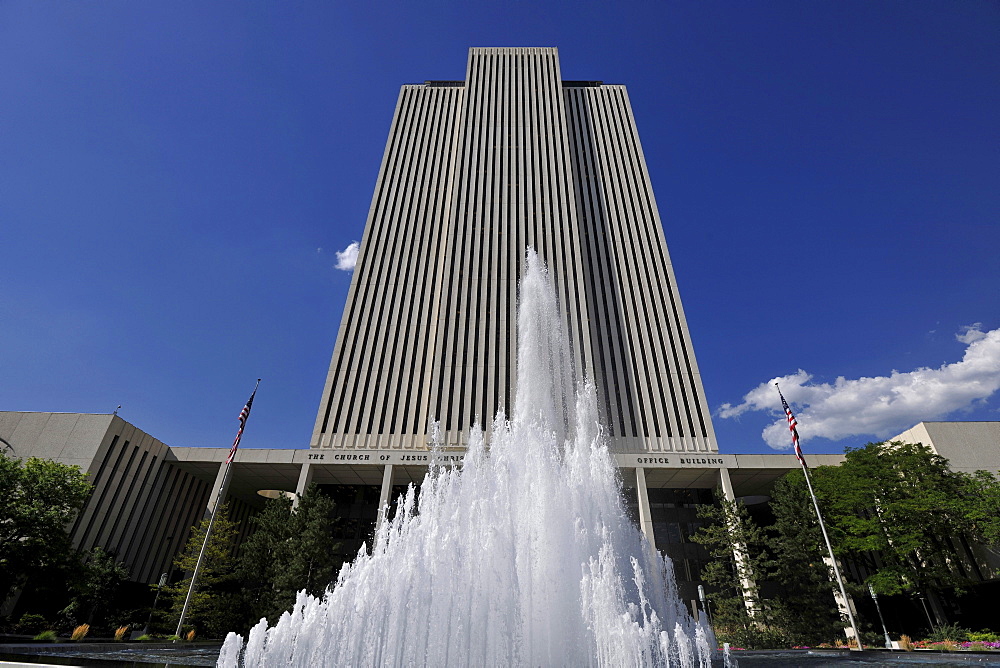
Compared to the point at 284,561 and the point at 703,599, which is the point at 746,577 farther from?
the point at 284,561

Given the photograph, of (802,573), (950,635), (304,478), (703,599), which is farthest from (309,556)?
(950,635)

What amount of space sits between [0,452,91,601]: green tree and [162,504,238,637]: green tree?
631 cm

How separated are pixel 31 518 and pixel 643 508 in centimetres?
3463

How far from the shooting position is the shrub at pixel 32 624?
2294cm

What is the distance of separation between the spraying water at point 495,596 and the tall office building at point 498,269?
22953 millimetres

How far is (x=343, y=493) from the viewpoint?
4184cm

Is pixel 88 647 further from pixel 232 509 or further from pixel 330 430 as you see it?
pixel 232 509

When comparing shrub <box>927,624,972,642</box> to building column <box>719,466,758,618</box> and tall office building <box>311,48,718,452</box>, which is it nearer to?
building column <box>719,466,758,618</box>

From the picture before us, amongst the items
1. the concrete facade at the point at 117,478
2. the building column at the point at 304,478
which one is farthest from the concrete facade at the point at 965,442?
the concrete facade at the point at 117,478

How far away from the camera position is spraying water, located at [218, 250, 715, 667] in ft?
39.7

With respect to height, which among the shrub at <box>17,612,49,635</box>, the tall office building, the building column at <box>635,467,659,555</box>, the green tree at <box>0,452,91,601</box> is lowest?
the shrub at <box>17,612,49,635</box>

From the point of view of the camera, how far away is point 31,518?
22.7 metres

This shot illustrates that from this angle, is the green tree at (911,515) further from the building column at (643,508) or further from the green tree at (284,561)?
the green tree at (284,561)

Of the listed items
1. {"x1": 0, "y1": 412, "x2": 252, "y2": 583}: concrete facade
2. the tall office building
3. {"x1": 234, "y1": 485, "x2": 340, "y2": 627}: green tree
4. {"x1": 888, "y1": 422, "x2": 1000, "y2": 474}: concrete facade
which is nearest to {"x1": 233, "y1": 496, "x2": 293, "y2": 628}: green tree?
{"x1": 234, "y1": 485, "x2": 340, "y2": 627}: green tree
